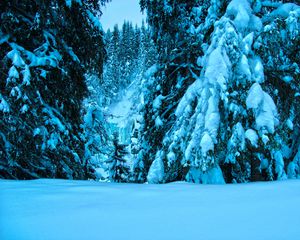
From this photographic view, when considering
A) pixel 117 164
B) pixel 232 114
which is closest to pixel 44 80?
pixel 232 114

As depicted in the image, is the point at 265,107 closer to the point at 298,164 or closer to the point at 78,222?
the point at 298,164

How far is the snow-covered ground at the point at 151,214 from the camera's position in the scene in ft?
5.34

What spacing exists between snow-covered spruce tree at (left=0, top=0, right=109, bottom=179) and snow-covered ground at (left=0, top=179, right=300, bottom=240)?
232 centimetres

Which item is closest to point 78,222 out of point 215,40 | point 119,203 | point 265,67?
point 119,203

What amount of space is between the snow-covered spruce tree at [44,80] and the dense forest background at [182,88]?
0.8 inches

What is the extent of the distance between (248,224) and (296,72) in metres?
4.28

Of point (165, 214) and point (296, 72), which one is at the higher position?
point (296, 72)

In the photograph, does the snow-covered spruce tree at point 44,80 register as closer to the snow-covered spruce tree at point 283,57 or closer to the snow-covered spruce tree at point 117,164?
the snow-covered spruce tree at point 283,57

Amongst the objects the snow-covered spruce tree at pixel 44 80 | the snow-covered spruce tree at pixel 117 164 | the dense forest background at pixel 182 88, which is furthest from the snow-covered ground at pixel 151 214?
the snow-covered spruce tree at pixel 117 164

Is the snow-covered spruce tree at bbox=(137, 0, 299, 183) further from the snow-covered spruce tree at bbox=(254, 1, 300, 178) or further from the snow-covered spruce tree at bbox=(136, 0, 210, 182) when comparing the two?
the snow-covered spruce tree at bbox=(136, 0, 210, 182)

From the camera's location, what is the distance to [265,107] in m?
4.21

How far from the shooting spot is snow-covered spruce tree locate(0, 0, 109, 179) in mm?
4711

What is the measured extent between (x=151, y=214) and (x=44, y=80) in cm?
442

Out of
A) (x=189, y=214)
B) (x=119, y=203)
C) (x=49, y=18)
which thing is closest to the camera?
(x=189, y=214)
